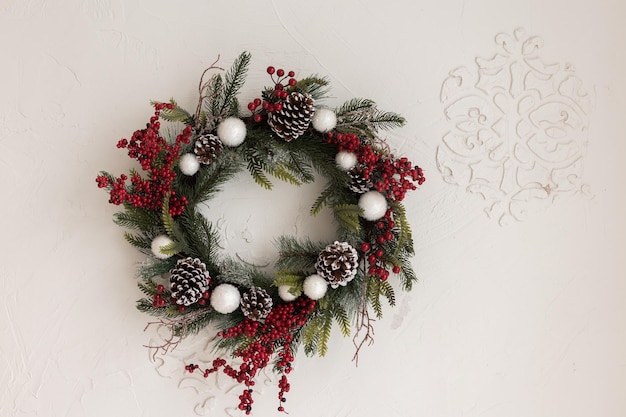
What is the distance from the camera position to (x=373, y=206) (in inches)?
43.0

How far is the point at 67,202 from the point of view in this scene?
120 centimetres

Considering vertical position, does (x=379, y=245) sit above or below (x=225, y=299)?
above

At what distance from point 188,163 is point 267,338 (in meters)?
0.41

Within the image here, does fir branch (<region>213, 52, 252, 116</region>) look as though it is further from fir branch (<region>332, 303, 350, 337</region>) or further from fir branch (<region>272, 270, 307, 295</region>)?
fir branch (<region>332, 303, 350, 337</region>)

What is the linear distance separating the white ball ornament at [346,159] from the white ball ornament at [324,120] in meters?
0.06

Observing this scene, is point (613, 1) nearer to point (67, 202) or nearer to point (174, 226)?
point (174, 226)

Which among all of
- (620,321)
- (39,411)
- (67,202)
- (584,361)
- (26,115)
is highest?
(620,321)

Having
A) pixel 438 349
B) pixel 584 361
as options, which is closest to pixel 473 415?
pixel 438 349

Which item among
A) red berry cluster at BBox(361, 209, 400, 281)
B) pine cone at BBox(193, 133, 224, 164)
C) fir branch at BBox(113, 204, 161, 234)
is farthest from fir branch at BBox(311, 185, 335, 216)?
fir branch at BBox(113, 204, 161, 234)

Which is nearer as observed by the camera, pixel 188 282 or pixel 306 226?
pixel 188 282

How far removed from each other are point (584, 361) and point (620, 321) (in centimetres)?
12

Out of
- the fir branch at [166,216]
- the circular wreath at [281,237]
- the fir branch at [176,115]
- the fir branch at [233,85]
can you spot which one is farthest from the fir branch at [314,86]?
the fir branch at [166,216]

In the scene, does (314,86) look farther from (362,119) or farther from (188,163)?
(188,163)

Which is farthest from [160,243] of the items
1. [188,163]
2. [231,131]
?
[231,131]
